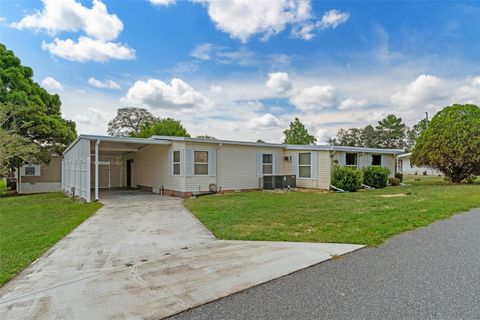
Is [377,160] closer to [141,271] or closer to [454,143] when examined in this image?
[454,143]

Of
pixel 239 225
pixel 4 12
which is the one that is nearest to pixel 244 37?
pixel 4 12

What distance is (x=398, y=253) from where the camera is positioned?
4.41 meters

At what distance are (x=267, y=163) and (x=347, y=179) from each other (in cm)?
417

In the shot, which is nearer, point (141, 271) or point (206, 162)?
point (141, 271)

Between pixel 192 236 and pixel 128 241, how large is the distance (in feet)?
3.95

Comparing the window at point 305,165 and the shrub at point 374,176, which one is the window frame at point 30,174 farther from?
the shrub at point 374,176

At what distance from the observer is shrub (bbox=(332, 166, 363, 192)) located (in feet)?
47.0

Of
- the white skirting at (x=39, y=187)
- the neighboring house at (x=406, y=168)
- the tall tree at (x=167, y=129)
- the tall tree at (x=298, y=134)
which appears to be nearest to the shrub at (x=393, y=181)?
the neighboring house at (x=406, y=168)

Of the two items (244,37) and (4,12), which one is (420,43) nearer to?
(244,37)

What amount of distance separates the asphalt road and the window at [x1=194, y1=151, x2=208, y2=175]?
365 inches

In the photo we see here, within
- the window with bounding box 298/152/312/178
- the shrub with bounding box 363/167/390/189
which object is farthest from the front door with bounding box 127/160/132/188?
the shrub with bounding box 363/167/390/189

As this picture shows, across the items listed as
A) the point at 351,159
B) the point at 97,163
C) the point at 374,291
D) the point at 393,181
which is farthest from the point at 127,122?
the point at 374,291

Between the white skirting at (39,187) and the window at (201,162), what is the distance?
12.9 meters

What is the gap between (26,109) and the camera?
53.1ft
